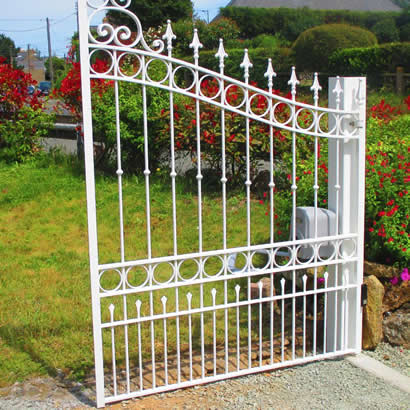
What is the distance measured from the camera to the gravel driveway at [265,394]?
321 centimetres

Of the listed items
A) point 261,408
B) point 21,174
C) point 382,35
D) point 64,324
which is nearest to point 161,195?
point 21,174

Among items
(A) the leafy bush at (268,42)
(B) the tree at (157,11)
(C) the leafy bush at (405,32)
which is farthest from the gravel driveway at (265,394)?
(C) the leafy bush at (405,32)

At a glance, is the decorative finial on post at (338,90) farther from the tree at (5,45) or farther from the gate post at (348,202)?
the tree at (5,45)

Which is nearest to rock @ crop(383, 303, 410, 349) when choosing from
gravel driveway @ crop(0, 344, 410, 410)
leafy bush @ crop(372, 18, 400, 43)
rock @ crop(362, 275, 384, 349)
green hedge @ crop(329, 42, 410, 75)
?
rock @ crop(362, 275, 384, 349)

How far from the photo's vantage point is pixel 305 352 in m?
3.87

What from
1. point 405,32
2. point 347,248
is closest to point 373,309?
point 347,248

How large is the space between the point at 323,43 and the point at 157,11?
33.6 ft

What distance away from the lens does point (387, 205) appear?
13.8 feet

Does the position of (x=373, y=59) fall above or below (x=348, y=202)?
above

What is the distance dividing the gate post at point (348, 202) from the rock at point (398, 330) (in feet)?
1.05

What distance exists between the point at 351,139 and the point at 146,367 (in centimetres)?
197

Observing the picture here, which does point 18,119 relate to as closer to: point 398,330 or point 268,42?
point 398,330

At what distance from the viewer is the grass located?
3949 millimetres

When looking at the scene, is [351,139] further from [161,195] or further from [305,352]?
[161,195]
